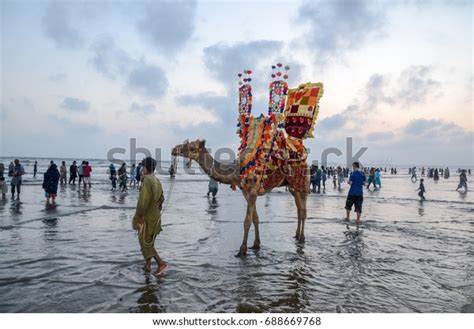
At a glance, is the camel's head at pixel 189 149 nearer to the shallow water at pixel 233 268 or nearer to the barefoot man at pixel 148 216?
the barefoot man at pixel 148 216

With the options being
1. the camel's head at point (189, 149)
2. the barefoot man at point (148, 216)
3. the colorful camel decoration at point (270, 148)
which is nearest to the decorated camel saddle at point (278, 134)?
the colorful camel decoration at point (270, 148)

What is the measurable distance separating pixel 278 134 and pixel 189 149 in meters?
2.19

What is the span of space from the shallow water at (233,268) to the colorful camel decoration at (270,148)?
1126 millimetres

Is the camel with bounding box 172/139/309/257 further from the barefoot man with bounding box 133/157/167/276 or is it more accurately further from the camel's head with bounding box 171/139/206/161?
the barefoot man with bounding box 133/157/167/276

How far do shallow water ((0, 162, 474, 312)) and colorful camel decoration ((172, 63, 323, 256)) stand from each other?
1126 mm

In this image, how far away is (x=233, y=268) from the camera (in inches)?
244

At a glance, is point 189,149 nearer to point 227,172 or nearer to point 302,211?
point 227,172

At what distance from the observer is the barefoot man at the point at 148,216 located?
18.5ft

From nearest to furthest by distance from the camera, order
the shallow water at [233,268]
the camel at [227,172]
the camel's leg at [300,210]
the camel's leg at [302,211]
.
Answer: the shallow water at [233,268], the camel at [227,172], the camel's leg at [302,211], the camel's leg at [300,210]

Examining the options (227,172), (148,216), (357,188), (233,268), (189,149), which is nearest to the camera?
(148,216)

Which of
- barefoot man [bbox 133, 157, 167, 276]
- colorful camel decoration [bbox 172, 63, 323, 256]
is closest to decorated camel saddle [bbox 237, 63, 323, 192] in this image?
colorful camel decoration [bbox 172, 63, 323, 256]

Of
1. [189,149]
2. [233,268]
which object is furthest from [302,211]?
[189,149]

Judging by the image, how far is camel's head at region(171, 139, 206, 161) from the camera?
7.67 m

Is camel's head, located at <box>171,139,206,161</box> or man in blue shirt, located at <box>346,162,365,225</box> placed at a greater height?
camel's head, located at <box>171,139,206,161</box>
